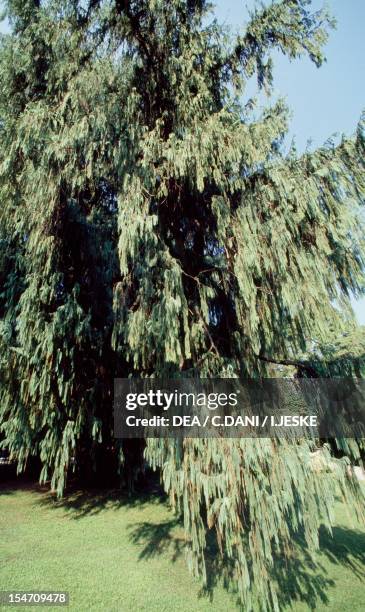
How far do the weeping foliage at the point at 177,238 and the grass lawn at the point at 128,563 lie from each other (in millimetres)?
853

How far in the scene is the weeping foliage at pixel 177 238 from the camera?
4.41m

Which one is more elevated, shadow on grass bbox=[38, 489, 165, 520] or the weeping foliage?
the weeping foliage

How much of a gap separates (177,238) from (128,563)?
19.9 feet

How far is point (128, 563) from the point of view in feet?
19.9

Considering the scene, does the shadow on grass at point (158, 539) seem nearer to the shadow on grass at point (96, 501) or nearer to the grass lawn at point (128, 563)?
the grass lawn at point (128, 563)

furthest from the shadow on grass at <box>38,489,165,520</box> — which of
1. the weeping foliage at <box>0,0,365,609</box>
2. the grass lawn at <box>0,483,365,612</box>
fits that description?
the weeping foliage at <box>0,0,365,609</box>

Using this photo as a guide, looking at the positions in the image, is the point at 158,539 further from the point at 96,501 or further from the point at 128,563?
the point at 96,501

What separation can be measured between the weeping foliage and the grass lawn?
85 centimetres

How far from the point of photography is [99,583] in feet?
17.6

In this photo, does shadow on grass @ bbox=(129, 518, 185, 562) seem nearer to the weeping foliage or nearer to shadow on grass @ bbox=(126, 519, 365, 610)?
shadow on grass @ bbox=(126, 519, 365, 610)

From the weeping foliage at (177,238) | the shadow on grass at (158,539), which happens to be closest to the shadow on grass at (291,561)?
the shadow on grass at (158,539)

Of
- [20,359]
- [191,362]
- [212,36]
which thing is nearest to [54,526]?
[20,359]

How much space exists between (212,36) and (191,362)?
578cm

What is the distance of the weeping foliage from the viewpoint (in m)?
4.41
